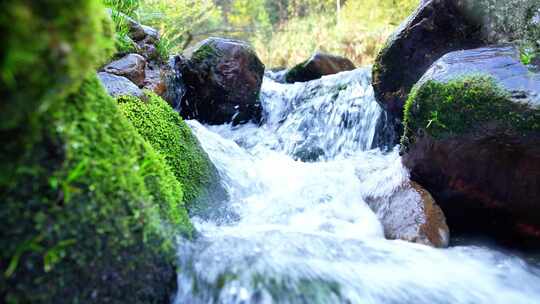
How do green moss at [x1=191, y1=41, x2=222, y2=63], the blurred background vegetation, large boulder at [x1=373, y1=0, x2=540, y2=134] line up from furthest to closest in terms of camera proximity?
the blurred background vegetation < green moss at [x1=191, y1=41, x2=222, y2=63] < large boulder at [x1=373, y1=0, x2=540, y2=134]

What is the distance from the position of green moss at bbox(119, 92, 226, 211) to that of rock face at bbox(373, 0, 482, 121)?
251cm

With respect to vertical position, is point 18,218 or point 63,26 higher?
point 63,26

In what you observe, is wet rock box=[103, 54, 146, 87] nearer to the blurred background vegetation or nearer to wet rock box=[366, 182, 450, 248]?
wet rock box=[366, 182, 450, 248]

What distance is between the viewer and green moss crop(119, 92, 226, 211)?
9.84 feet

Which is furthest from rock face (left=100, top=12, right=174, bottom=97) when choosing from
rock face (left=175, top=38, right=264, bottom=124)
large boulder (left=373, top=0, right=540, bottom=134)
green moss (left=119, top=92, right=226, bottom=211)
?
large boulder (left=373, top=0, right=540, bottom=134)

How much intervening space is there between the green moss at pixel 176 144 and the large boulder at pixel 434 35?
8.22ft

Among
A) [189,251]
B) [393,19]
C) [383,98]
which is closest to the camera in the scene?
[189,251]

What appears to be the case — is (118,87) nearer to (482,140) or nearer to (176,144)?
(176,144)

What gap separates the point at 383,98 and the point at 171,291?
388cm

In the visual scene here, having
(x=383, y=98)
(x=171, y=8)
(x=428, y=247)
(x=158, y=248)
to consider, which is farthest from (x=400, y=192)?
(x=171, y=8)

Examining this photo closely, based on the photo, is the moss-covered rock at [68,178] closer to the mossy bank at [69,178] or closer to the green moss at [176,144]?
the mossy bank at [69,178]

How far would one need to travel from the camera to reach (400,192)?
351 cm

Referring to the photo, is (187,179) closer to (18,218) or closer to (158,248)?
(158,248)

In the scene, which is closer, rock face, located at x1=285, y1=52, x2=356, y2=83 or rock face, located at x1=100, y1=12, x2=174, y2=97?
rock face, located at x1=100, y1=12, x2=174, y2=97
